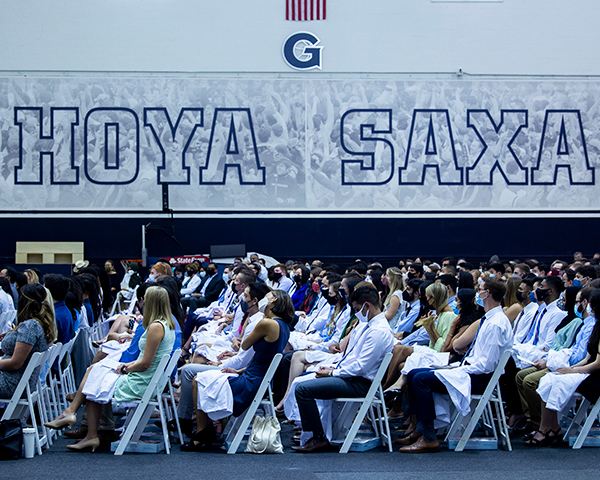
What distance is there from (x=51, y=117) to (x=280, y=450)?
572 inches

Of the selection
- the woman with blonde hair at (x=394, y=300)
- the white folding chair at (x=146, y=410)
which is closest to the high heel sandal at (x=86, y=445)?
the white folding chair at (x=146, y=410)

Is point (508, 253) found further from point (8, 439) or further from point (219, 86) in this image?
point (8, 439)

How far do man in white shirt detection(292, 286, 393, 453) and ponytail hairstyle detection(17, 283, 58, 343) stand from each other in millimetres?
1884

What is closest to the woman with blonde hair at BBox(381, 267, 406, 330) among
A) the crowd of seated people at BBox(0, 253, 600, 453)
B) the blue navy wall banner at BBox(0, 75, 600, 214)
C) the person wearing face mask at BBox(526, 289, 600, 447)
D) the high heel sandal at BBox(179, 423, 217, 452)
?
the crowd of seated people at BBox(0, 253, 600, 453)

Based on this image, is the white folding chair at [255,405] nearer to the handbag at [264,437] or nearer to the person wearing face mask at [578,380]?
the handbag at [264,437]

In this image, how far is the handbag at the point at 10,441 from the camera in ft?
14.9

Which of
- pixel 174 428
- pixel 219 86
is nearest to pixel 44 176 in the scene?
pixel 219 86

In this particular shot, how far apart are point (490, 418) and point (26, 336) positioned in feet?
11.5

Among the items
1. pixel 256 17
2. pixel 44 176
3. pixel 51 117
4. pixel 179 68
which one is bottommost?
pixel 44 176

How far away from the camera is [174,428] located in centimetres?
547

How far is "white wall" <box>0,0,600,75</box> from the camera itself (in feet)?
56.2

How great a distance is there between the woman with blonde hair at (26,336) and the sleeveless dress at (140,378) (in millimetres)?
643

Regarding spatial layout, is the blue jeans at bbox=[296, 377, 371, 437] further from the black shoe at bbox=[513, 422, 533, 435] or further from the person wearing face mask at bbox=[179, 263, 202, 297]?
the person wearing face mask at bbox=[179, 263, 202, 297]

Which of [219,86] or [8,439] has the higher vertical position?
[219,86]
